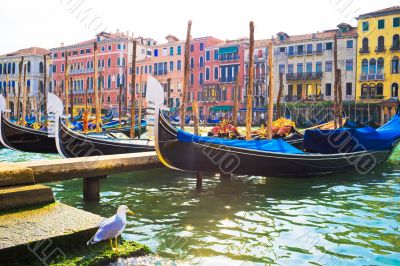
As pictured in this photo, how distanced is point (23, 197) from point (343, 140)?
23.1 ft

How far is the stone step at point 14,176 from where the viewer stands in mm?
3580

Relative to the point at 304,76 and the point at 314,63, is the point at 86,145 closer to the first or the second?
the point at 304,76

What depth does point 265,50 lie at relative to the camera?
32.8 m

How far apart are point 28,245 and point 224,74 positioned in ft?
111

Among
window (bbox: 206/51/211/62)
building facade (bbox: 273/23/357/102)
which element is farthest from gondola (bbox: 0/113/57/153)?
window (bbox: 206/51/211/62)

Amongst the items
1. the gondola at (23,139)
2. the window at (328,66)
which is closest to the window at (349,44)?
the window at (328,66)

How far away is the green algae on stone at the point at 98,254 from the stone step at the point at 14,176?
118 centimetres

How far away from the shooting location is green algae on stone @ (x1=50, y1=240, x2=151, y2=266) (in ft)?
9.04

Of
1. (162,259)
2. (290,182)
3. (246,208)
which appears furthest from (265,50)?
(162,259)

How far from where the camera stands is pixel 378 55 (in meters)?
28.2

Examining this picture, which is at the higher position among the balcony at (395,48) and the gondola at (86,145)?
the balcony at (395,48)

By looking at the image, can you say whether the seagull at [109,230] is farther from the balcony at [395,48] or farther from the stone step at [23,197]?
the balcony at [395,48]

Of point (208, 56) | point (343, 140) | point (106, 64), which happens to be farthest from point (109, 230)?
point (106, 64)

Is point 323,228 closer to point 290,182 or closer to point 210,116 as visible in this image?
point 290,182
